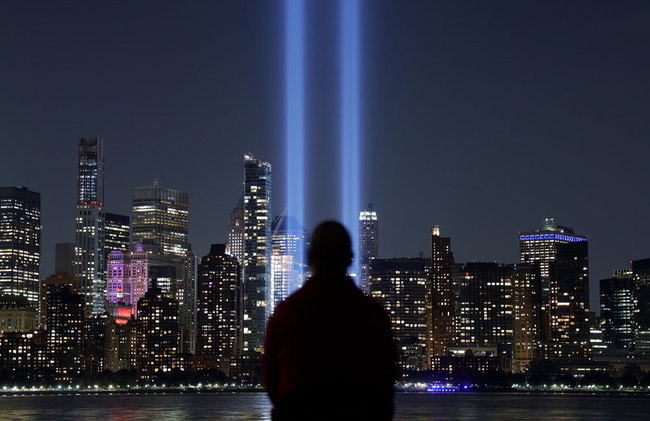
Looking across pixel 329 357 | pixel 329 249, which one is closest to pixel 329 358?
pixel 329 357

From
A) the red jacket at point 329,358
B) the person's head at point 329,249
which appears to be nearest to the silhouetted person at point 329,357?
the red jacket at point 329,358

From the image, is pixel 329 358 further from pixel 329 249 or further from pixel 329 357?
pixel 329 249

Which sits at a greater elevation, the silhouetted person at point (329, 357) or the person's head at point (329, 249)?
the person's head at point (329, 249)

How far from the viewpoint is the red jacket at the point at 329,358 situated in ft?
19.7

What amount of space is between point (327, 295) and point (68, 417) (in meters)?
130

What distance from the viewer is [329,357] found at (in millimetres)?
6020

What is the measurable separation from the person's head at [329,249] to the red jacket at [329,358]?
180mm

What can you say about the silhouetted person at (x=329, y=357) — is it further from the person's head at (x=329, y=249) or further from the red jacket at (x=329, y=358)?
the person's head at (x=329, y=249)

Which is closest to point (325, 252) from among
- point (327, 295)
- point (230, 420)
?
point (327, 295)

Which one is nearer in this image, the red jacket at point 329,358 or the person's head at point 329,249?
the red jacket at point 329,358

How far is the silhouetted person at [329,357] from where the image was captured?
600 cm

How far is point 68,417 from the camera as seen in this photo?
428 ft

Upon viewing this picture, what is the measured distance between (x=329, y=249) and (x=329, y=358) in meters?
0.67

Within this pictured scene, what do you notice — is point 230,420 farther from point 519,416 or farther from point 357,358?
point 357,358
